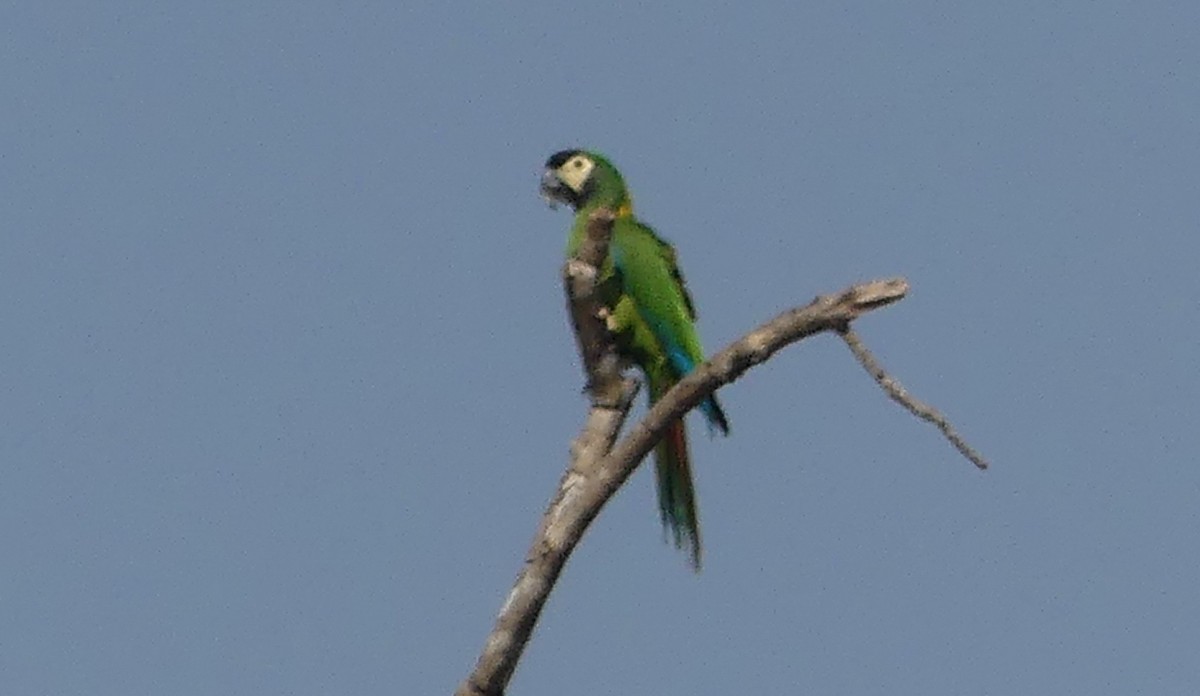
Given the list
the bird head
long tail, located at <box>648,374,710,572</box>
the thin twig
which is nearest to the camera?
the thin twig

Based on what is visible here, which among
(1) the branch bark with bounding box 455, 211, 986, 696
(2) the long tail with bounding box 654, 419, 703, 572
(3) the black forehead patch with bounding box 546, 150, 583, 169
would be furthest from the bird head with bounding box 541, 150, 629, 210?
(1) the branch bark with bounding box 455, 211, 986, 696

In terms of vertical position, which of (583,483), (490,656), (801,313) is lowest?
(490,656)

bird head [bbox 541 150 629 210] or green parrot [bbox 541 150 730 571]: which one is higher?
bird head [bbox 541 150 629 210]

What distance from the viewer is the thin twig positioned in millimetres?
4824

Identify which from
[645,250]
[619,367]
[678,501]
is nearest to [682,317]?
[645,250]

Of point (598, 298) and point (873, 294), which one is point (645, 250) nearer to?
point (598, 298)

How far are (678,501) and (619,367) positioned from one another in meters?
0.93

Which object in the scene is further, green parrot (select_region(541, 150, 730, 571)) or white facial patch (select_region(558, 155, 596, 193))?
white facial patch (select_region(558, 155, 596, 193))

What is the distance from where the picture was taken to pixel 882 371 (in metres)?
4.98

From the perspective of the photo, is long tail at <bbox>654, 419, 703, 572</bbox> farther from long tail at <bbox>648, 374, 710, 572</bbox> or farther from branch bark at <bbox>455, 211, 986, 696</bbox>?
branch bark at <bbox>455, 211, 986, 696</bbox>

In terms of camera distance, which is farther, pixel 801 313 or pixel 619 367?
pixel 619 367

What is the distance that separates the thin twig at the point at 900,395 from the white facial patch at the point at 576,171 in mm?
3232

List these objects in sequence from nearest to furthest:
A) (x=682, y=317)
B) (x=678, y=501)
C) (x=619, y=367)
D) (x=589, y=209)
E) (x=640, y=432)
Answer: (x=640, y=432), (x=619, y=367), (x=678, y=501), (x=682, y=317), (x=589, y=209)

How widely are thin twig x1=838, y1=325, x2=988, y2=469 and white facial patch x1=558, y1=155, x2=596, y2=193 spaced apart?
10.6 feet
